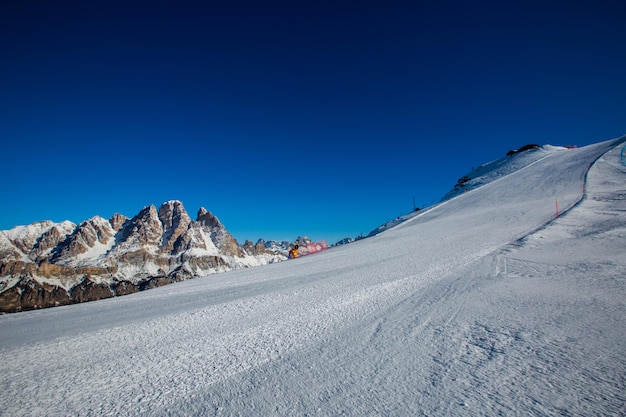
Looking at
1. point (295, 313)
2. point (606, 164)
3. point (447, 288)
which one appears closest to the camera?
point (295, 313)

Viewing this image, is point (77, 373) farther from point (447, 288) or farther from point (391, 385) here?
point (447, 288)

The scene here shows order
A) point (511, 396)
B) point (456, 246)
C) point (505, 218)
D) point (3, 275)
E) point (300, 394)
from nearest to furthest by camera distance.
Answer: point (511, 396) → point (300, 394) → point (456, 246) → point (505, 218) → point (3, 275)

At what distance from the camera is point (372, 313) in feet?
14.0

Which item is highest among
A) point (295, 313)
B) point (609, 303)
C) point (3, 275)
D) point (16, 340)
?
point (3, 275)

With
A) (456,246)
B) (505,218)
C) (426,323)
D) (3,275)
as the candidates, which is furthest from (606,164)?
(3,275)

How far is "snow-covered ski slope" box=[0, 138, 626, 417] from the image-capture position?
2213 millimetres

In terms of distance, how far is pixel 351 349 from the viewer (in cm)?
313

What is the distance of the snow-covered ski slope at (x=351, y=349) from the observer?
221cm

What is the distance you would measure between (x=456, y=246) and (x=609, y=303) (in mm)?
6058

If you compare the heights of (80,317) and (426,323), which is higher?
(80,317)

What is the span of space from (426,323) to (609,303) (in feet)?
8.75

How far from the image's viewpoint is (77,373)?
9.47 ft

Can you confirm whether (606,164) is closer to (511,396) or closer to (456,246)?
(456,246)

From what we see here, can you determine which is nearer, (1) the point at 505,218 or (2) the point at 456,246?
(2) the point at 456,246
